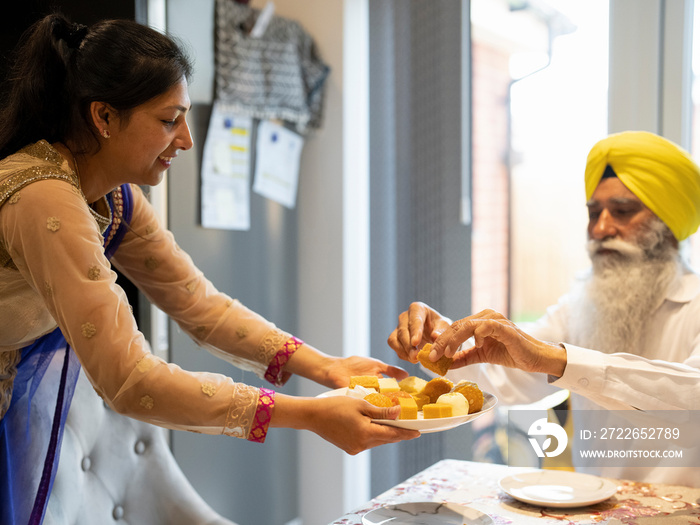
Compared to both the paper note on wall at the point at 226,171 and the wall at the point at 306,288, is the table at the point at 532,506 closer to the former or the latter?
the wall at the point at 306,288

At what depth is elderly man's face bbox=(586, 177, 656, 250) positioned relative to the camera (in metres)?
1.90

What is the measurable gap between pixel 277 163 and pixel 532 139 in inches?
41.2

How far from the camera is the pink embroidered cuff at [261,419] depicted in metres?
1.21

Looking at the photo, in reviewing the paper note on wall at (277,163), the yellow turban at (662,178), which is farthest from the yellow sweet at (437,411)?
the paper note on wall at (277,163)

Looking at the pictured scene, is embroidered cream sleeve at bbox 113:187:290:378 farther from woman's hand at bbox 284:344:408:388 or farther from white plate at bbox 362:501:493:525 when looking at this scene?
white plate at bbox 362:501:493:525

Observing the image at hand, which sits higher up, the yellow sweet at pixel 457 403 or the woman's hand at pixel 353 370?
the yellow sweet at pixel 457 403

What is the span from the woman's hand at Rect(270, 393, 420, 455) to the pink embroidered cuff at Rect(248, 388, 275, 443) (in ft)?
0.05

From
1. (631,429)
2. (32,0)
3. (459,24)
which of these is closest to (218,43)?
(32,0)

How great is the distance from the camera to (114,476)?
5.40 feet

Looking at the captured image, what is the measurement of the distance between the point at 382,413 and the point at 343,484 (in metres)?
1.83

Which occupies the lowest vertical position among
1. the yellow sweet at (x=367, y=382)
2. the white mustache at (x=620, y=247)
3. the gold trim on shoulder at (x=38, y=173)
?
the yellow sweet at (x=367, y=382)

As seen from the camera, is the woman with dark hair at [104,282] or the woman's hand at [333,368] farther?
the woman's hand at [333,368]

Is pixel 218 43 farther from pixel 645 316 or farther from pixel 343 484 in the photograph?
pixel 343 484

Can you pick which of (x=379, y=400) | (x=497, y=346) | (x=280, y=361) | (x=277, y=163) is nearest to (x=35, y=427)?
(x=280, y=361)
